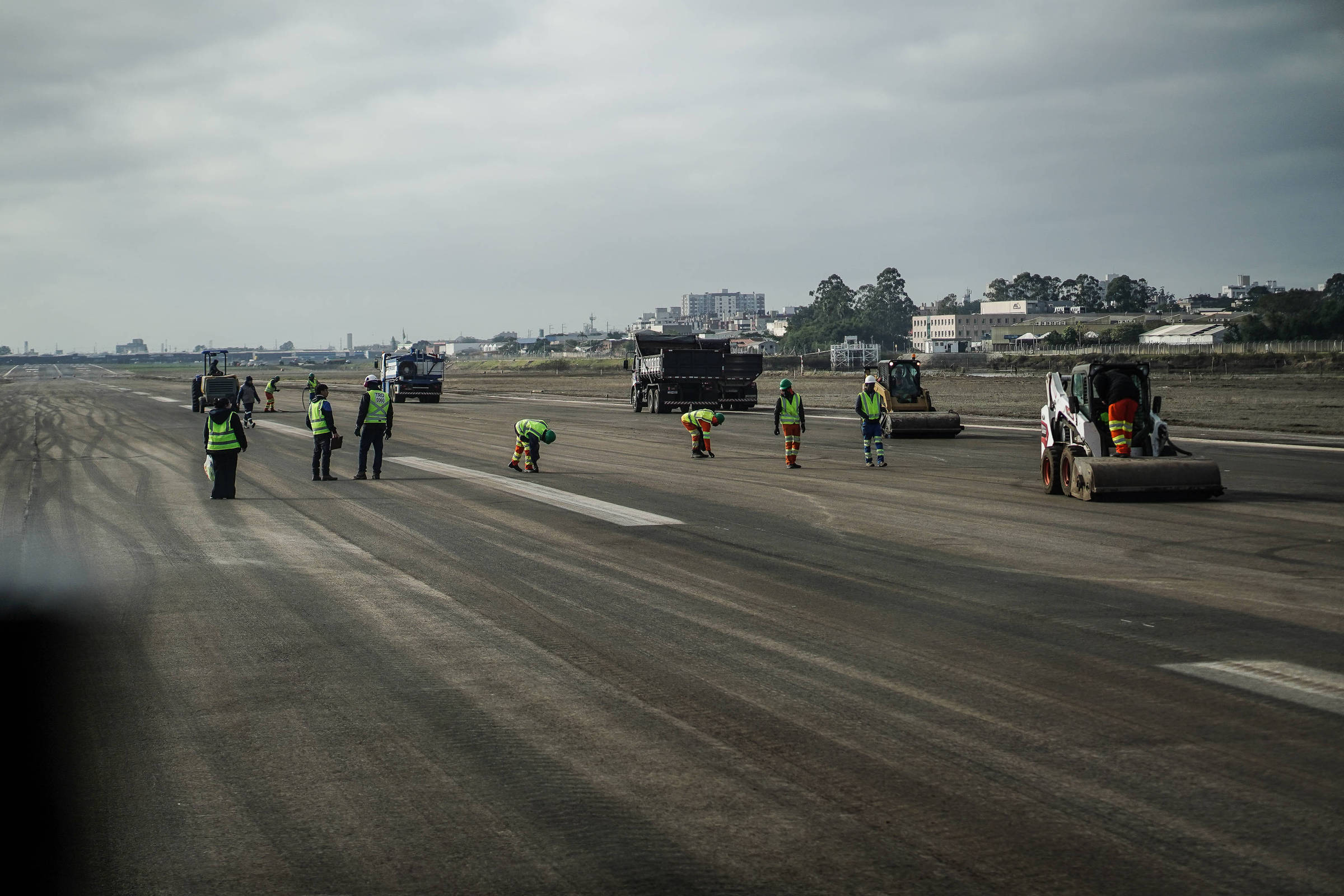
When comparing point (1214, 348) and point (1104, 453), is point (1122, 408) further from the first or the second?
point (1214, 348)

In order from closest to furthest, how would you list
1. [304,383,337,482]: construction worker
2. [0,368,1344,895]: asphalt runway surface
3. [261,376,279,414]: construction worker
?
1. [0,368,1344,895]: asphalt runway surface
2. [304,383,337,482]: construction worker
3. [261,376,279,414]: construction worker

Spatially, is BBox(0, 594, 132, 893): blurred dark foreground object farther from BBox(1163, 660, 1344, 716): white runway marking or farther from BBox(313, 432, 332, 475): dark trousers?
BBox(313, 432, 332, 475): dark trousers

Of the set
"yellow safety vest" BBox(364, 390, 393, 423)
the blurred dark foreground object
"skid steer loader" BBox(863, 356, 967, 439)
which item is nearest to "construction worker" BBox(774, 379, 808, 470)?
"yellow safety vest" BBox(364, 390, 393, 423)

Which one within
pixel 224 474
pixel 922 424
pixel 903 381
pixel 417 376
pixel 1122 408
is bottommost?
pixel 224 474

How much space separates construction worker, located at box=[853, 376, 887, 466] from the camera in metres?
22.0

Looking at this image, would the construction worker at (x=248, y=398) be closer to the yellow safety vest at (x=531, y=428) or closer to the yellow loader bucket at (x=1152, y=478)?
the yellow safety vest at (x=531, y=428)

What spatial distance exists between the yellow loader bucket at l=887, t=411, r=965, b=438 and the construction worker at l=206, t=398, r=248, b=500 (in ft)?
54.9

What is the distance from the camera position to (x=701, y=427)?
2533 centimetres

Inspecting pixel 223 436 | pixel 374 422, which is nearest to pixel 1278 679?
pixel 223 436

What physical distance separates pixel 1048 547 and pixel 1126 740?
680cm

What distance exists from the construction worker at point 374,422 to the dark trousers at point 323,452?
20.9 inches

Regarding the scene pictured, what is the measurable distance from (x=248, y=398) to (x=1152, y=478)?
29.2 metres

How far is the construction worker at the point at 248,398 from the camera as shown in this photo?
123 ft

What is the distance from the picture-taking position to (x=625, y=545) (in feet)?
43.7
